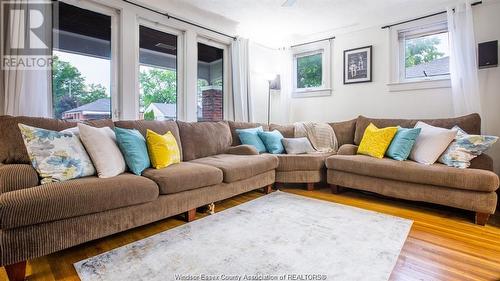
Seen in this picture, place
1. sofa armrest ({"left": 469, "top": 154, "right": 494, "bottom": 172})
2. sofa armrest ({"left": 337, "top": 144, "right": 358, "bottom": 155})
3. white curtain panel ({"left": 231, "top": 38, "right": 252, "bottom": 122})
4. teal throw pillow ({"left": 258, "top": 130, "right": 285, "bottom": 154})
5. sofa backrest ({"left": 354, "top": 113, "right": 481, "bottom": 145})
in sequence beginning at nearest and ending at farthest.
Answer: sofa armrest ({"left": 469, "top": 154, "right": 494, "bottom": 172}) → sofa backrest ({"left": 354, "top": 113, "right": 481, "bottom": 145}) → sofa armrest ({"left": 337, "top": 144, "right": 358, "bottom": 155}) → teal throw pillow ({"left": 258, "top": 130, "right": 285, "bottom": 154}) → white curtain panel ({"left": 231, "top": 38, "right": 252, "bottom": 122})

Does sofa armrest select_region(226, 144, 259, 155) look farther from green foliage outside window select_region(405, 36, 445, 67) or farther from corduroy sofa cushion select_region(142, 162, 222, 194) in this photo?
green foliage outside window select_region(405, 36, 445, 67)

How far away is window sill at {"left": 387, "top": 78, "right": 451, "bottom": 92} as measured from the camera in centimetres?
339

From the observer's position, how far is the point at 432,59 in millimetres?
3584

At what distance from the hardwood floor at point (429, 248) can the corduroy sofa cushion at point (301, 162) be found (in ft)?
2.33

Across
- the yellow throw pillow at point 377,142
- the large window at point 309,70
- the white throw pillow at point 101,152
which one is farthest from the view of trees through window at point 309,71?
the white throw pillow at point 101,152

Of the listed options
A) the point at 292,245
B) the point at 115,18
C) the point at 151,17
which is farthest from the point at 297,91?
the point at 292,245

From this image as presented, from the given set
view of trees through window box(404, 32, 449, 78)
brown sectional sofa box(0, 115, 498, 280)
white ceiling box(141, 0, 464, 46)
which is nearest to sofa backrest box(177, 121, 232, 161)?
brown sectional sofa box(0, 115, 498, 280)

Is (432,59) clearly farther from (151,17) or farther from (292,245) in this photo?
(151,17)

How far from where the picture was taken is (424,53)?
144 inches

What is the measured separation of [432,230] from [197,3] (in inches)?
141

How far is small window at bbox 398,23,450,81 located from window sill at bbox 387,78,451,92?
3.9 inches

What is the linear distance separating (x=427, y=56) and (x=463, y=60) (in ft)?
1.88

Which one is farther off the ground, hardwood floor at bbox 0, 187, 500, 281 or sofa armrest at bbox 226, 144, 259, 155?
sofa armrest at bbox 226, 144, 259, 155

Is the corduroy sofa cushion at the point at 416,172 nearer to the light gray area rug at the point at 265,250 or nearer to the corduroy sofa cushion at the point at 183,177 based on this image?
the light gray area rug at the point at 265,250
